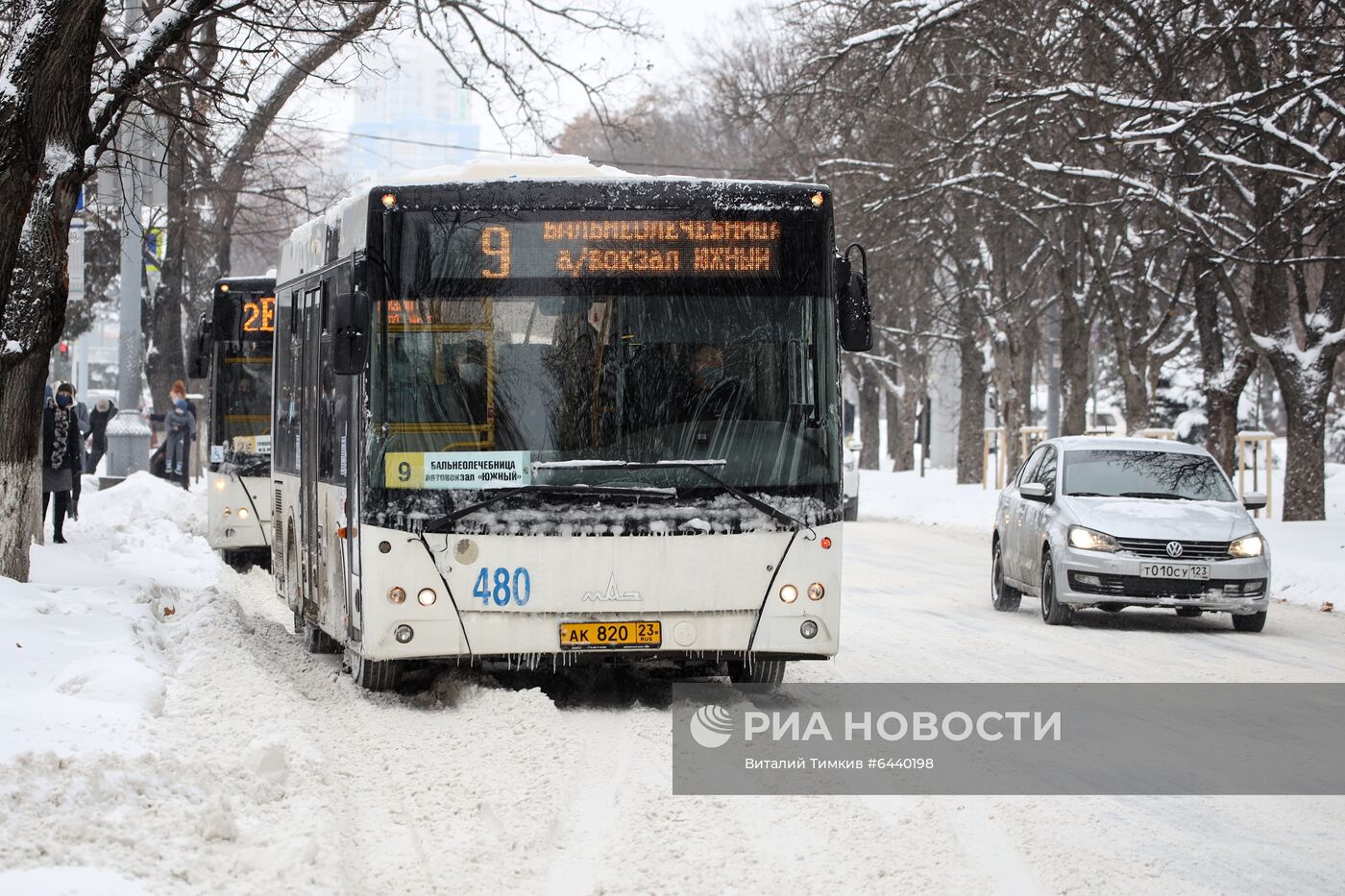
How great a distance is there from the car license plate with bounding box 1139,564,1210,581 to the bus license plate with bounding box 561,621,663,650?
646cm

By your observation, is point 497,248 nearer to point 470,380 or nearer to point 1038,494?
point 470,380

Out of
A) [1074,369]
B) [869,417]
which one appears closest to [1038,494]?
[1074,369]

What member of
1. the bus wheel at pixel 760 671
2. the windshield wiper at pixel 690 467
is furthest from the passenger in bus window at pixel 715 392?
the bus wheel at pixel 760 671

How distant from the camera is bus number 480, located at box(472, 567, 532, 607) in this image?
1005 centimetres

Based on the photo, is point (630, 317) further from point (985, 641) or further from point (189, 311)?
point (189, 311)

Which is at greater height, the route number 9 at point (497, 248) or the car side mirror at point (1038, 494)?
the route number 9 at point (497, 248)

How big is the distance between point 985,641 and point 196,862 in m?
9.05

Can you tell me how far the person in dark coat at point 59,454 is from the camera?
66.8 feet

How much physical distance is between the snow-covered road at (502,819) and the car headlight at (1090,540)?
5.81 metres

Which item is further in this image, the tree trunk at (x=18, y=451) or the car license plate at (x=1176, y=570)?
the car license plate at (x=1176, y=570)

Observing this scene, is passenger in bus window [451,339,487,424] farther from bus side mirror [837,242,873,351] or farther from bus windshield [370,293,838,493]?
bus side mirror [837,242,873,351]

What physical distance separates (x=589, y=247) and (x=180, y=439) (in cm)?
2624

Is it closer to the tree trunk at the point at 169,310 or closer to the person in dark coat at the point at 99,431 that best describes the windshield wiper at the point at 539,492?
the tree trunk at the point at 169,310

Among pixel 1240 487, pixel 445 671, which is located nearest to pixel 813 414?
pixel 445 671
